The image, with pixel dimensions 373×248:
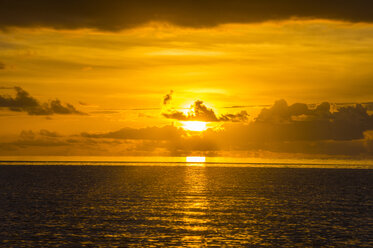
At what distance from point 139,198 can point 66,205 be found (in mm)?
18328

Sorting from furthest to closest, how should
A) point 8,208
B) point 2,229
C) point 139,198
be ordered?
point 139,198 < point 8,208 < point 2,229

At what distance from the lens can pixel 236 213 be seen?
3337 inches

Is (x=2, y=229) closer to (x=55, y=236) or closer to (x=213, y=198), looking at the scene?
(x=55, y=236)

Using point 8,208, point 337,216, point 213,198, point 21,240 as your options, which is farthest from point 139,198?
point 21,240

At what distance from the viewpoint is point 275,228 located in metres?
69.1

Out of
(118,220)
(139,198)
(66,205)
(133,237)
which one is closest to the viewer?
(133,237)

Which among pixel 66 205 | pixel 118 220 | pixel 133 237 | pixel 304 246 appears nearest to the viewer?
pixel 304 246

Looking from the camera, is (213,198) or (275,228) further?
(213,198)

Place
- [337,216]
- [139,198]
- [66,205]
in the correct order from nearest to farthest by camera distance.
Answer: [337,216] < [66,205] < [139,198]

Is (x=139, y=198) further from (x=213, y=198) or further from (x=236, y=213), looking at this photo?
(x=236, y=213)

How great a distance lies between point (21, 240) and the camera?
188 ft

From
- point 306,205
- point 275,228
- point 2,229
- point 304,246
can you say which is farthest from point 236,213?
point 2,229

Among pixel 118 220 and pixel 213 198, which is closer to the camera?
pixel 118 220

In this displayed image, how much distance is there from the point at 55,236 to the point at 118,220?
48.6 ft
